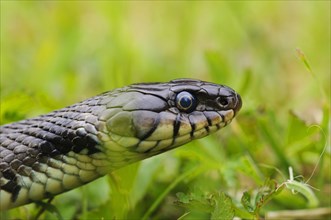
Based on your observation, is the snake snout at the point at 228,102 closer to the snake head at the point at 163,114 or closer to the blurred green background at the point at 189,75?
the snake head at the point at 163,114

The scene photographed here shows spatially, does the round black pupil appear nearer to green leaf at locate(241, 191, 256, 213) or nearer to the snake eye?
the snake eye

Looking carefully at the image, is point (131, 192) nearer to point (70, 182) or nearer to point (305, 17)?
point (70, 182)

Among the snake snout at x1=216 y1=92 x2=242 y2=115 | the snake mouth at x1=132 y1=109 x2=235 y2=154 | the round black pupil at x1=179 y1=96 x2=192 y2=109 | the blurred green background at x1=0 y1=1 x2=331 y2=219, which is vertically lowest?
the blurred green background at x1=0 y1=1 x2=331 y2=219

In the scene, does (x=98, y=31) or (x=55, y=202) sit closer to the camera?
(x=55, y=202)

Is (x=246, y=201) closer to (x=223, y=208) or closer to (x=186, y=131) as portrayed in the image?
(x=223, y=208)

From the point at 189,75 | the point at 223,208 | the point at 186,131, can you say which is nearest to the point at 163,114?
the point at 186,131

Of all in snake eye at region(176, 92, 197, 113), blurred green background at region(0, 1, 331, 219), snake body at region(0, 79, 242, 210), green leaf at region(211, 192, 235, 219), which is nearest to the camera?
green leaf at region(211, 192, 235, 219)

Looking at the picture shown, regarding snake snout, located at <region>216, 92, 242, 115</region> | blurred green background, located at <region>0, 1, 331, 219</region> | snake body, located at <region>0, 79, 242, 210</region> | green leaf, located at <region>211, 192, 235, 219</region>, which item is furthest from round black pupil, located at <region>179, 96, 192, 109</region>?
green leaf, located at <region>211, 192, 235, 219</region>

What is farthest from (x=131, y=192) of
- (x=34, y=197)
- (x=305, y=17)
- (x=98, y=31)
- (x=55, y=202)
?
(x=305, y=17)
